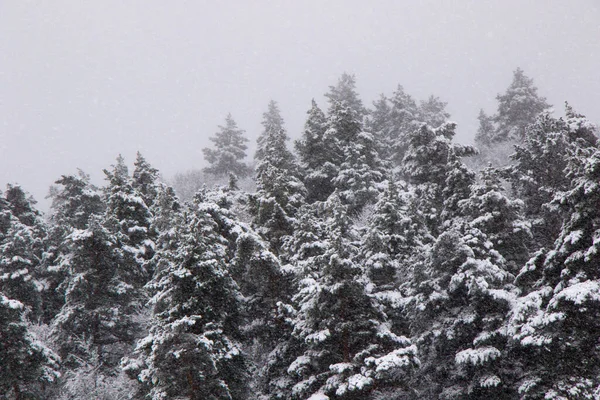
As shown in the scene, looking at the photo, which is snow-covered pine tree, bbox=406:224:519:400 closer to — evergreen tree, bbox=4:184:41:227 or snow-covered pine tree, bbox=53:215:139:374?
snow-covered pine tree, bbox=53:215:139:374

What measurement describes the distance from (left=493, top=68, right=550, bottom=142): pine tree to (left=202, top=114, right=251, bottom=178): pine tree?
30.1 meters

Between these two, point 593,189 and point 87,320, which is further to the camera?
point 87,320

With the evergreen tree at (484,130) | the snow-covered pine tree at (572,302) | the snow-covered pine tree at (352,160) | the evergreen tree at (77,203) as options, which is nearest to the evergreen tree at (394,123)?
the snow-covered pine tree at (352,160)

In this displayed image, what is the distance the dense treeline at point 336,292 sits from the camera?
13.3 meters

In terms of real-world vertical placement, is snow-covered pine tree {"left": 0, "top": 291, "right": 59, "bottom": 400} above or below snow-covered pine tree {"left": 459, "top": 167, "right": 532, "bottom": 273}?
below

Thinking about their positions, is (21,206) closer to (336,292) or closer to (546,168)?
(336,292)

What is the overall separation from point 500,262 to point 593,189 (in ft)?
19.8

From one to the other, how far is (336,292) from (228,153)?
129ft

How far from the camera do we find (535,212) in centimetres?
2269

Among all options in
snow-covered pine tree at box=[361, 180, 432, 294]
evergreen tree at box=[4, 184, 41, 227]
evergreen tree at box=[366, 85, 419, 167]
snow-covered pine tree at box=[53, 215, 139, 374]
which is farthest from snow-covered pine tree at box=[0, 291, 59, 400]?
evergreen tree at box=[366, 85, 419, 167]

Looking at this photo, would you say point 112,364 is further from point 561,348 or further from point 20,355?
point 561,348

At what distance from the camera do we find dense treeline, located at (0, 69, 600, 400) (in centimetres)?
1326

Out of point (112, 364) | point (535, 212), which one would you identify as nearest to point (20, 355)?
point (112, 364)

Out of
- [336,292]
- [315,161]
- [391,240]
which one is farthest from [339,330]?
[315,161]
